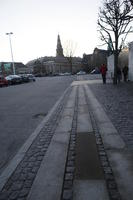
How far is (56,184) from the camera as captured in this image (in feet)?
10.8

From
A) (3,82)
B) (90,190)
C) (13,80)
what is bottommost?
(90,190)

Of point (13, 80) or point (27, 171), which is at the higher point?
point (13, 80)

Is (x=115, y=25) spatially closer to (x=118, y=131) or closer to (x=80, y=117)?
(x=80, y=117)

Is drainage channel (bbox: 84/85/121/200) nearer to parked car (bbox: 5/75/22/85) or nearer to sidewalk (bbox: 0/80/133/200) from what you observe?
sidewalk (bbox: 0/80/133/200)

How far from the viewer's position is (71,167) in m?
3.86

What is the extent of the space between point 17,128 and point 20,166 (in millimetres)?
2777

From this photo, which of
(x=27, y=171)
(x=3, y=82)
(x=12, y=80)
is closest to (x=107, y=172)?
(x=27, y=171)

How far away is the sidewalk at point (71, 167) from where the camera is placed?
3.08 meters

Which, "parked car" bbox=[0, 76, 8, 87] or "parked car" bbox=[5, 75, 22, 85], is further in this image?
"parked car" bbox=[5, 75, 22, 85]

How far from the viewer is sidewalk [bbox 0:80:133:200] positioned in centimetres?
308

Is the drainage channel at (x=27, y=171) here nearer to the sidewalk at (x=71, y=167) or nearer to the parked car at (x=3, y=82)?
the sidewalk at (x=71, y=167)

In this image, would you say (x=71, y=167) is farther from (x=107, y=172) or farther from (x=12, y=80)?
(x=12, y=80)

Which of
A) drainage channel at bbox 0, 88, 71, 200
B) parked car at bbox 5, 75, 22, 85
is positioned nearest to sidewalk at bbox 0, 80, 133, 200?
drainage channel at bbox 0, 88, 71, 200

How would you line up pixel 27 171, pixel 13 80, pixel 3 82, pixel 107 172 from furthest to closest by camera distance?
pixel 13 80, pixel 3 82, pixel 27 171, pixel 107 172
